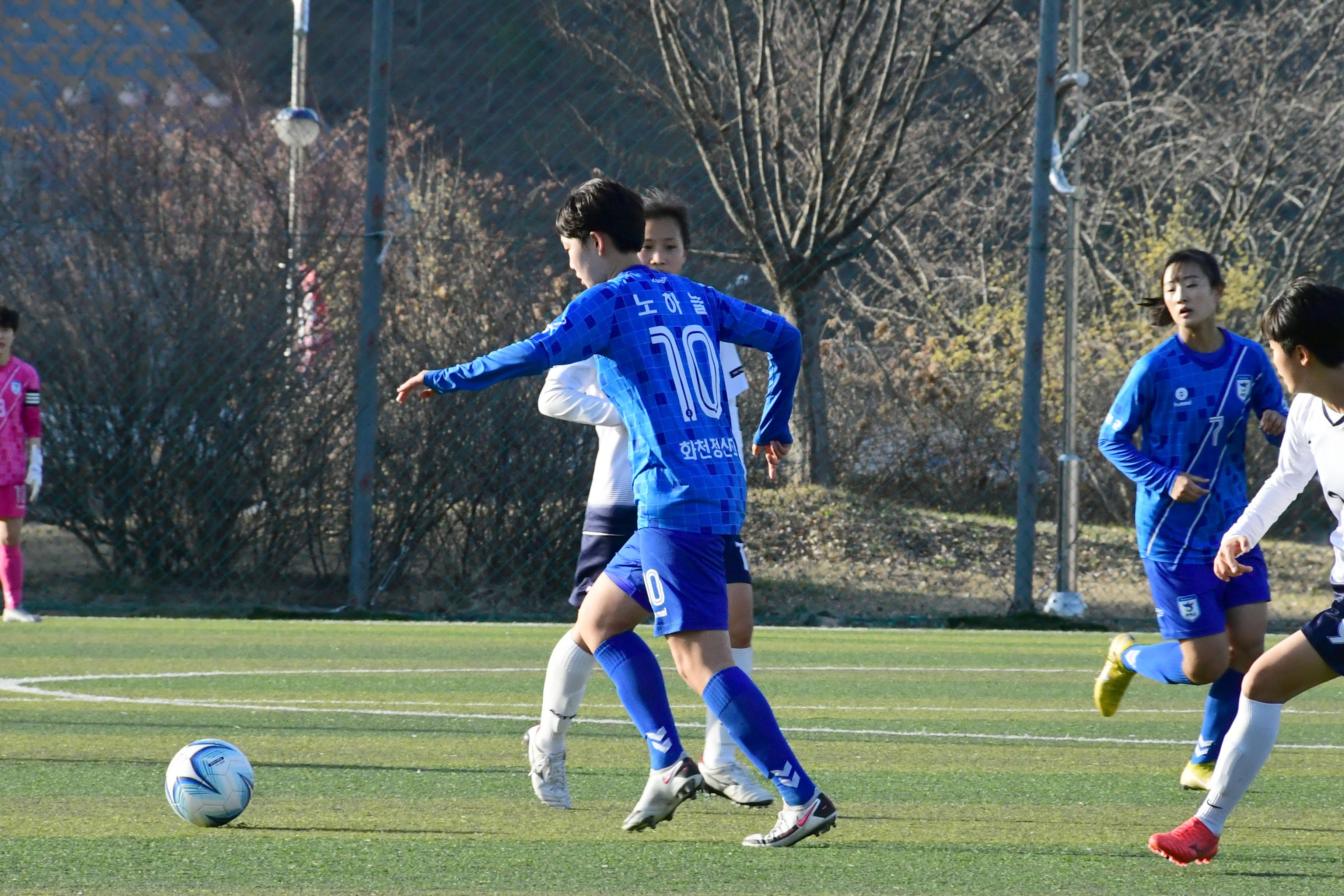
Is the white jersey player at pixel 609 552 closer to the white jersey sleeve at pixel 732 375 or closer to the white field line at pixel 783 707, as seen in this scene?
the white jersey sleeve at pixel 732 375

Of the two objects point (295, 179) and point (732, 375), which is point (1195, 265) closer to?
point (732, 375)

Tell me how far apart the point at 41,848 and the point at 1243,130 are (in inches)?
680

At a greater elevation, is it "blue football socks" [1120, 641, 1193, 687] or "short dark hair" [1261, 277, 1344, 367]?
"short dark hair" [1261, 277, 1344, 367]

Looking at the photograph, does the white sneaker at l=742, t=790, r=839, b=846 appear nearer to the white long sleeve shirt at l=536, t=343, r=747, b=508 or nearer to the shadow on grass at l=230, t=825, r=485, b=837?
the shadow on grass at l=230, t=825, r=485, b=837

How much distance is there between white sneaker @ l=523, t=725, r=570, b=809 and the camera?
4.50 meters

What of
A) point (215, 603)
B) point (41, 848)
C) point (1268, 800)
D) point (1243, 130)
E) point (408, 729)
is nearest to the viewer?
point (41, 848)

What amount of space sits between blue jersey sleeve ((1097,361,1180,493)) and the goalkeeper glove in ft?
21.8

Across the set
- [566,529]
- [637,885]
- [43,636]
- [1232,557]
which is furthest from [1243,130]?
[637,885]

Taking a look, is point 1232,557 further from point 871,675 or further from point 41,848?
point 871,675

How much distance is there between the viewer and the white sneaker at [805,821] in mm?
3811

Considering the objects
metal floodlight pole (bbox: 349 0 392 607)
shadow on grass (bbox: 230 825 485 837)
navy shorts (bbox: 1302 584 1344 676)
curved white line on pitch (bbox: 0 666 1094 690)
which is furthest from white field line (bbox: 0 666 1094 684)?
navy shorts (bbox: 1302 584 1344 676)

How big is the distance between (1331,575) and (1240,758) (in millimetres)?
490

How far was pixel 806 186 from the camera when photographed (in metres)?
13.2

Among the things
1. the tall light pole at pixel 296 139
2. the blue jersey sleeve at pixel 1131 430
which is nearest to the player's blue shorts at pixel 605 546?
the blue jersey sleeve at pixel 1131 430
